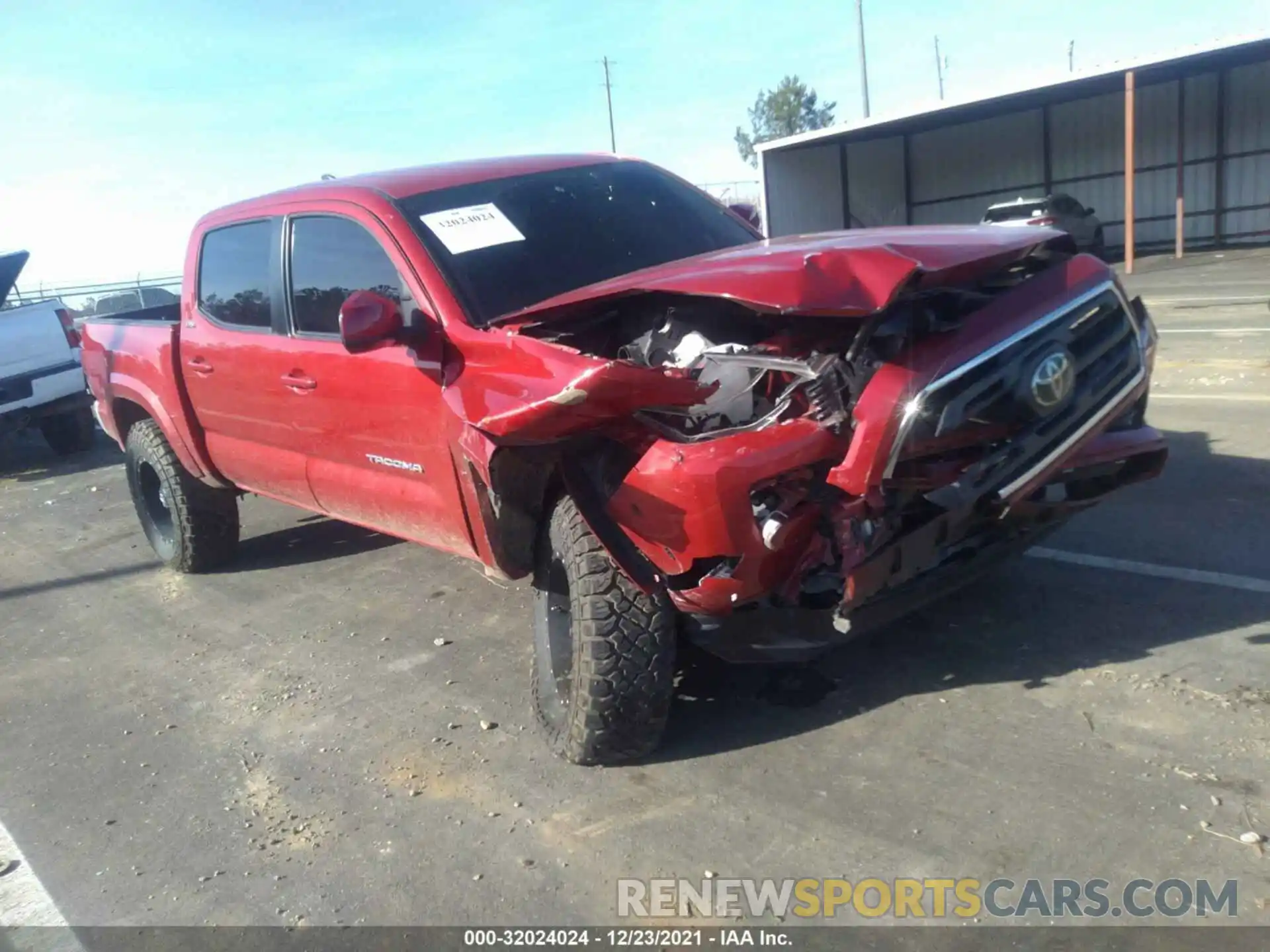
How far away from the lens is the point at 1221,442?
5.93m

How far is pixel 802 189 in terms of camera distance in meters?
28.6

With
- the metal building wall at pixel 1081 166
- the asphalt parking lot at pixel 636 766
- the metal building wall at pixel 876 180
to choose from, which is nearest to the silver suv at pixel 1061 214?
the metal building wall at pixel 1081 166

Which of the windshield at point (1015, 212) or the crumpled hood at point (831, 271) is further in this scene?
the windshield at point (1015, 212)

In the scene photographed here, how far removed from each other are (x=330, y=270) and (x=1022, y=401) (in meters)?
2.83

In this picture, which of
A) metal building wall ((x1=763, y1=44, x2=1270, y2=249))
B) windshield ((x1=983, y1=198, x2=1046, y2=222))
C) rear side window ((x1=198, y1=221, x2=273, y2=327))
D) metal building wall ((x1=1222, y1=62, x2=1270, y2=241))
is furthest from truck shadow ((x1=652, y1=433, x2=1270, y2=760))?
metal building wall ((x1=1222, y1=62, x2=1270, y2=241))

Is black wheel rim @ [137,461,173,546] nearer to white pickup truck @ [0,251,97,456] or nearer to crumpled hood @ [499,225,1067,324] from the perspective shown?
crumpled hood @ [499,225,1067,324]

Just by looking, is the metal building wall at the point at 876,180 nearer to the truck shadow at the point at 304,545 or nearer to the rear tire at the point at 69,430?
the rear tire at the point at 69,430

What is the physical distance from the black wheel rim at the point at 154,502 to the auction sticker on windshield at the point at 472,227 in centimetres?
317

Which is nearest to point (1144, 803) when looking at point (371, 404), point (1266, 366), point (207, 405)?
point (371, 404)

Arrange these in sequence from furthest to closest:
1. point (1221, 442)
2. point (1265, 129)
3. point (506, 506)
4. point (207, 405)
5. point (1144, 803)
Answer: point (1265, 129) < point (1221, 442) < point (207, 405) < point (506, 506) < point (1144, 803)

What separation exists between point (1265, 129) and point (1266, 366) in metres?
20.2

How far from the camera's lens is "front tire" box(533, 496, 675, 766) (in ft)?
10.3

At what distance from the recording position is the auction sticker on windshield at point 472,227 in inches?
158

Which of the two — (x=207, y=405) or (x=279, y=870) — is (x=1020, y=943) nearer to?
(x=279, y=870)
